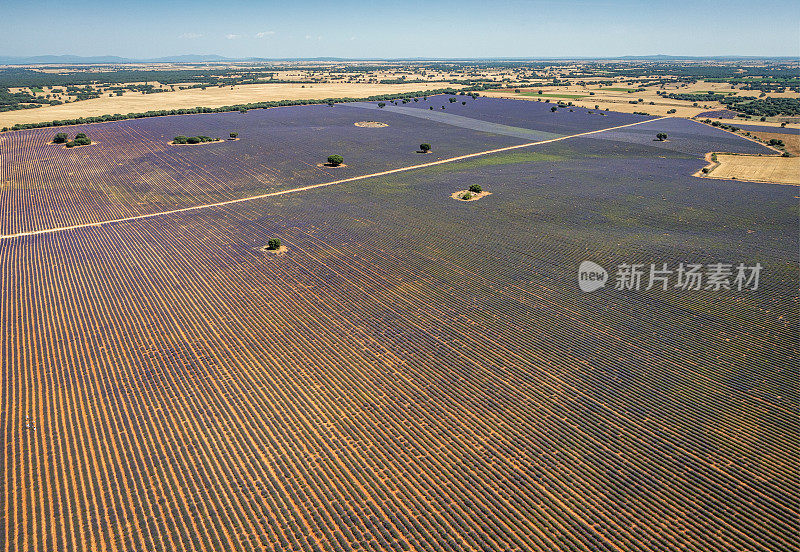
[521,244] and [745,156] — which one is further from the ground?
[745,156]

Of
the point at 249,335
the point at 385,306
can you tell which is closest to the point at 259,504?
the point at 249,335

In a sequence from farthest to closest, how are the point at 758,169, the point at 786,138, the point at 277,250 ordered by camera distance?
the point at 786,138 < the point at 758,169 < the point at 277,250

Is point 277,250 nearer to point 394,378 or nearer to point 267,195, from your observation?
point 267,195

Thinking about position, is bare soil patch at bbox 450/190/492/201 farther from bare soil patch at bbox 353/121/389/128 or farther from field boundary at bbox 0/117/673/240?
bare soil patch at bbox 353/121/389/128

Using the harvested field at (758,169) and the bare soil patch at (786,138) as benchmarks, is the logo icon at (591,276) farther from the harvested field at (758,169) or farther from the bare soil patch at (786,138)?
the bare soil patch at (786,138)

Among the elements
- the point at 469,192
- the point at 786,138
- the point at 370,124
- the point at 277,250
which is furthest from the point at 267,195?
the point at 786,138

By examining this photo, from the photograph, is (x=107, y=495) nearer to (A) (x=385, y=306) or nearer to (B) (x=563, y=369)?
(A) (x=385, y=306)
